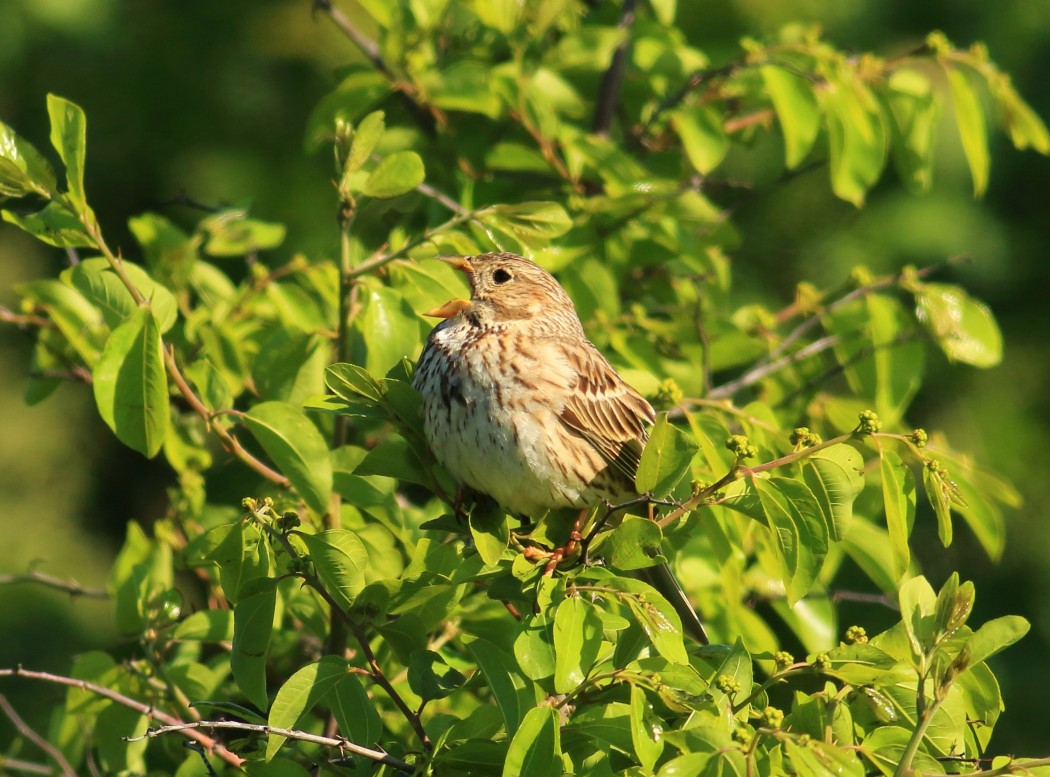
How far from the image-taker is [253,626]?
2.77 meters

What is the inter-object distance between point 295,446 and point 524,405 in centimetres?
70

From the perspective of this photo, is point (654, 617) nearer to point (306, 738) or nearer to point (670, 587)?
point (306, 738)

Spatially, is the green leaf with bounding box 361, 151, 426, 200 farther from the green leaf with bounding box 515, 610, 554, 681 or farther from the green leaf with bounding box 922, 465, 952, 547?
the green leaf with bounding box 922, 465, 952, 547

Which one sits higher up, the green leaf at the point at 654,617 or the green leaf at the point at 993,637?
the green leaf at the point at 993,637

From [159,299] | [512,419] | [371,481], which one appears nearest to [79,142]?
[159,299]

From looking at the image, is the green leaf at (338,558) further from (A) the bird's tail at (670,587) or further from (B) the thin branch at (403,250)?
(A) the bird's tail at (670,587)

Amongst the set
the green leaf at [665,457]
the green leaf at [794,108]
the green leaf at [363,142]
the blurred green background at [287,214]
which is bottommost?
the blurred green background at [287,214]

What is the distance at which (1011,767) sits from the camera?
2.38m

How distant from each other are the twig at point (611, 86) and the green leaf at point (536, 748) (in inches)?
110

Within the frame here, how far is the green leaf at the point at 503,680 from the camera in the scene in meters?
2.72

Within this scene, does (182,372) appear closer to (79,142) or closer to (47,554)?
(79,142)

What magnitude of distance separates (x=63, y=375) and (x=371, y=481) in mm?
1274

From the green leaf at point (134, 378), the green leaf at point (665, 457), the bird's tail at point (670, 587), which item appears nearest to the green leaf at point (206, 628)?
the green leaf at point (134, 378)

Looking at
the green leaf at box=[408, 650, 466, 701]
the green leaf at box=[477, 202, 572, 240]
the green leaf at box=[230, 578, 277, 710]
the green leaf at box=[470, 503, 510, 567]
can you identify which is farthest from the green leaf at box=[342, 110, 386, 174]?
the green leaf at box=[408, 650, 466, 701]
